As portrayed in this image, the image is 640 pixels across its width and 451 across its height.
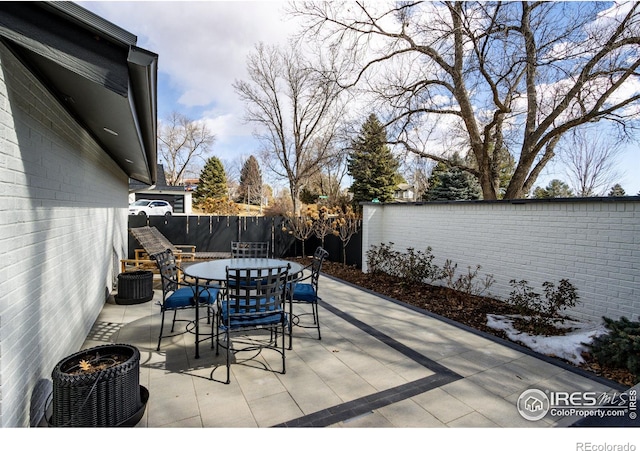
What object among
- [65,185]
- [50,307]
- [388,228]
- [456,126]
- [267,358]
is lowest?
[267,358]

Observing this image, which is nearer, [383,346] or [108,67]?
[108,67]

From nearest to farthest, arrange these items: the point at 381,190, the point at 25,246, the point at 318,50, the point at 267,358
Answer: the point at 25,246
the point at 267,358
the point at 318,50
the point at 381,190

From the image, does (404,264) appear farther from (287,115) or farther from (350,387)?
(287,115)

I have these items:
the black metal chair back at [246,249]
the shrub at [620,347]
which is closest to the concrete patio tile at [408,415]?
the shrub at [620,347]

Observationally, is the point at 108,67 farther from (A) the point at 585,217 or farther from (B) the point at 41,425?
(A) the point at 585,217

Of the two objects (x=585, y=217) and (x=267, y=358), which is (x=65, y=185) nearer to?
(x=267, y=358)

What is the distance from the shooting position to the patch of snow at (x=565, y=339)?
3076mm

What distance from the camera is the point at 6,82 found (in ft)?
5.41

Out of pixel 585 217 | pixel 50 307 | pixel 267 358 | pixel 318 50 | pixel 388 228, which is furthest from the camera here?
pixel 318 50

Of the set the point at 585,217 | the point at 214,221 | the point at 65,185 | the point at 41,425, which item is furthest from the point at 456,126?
the point at 41,425

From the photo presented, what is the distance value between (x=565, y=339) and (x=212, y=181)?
96.0 feet

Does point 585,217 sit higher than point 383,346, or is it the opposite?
point 585,217

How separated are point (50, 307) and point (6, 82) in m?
1.59

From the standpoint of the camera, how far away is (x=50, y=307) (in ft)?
7.81
